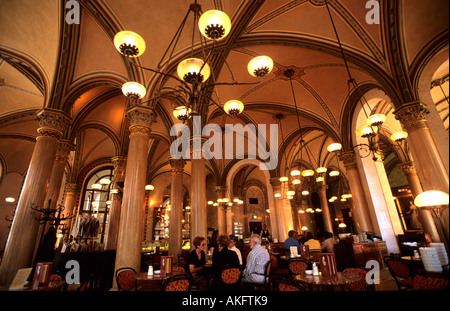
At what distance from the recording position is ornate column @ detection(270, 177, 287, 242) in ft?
37.5

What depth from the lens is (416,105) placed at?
211 inches

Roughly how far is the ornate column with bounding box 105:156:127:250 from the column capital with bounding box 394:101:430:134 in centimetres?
971

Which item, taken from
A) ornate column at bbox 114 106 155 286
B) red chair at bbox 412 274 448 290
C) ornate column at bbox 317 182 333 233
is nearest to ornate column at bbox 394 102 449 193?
red chair at bbox 412 274 448 290

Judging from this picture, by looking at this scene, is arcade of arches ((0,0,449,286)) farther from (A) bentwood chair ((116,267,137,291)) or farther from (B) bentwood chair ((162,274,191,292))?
(B) bentwood chair ((162,274,191,292))

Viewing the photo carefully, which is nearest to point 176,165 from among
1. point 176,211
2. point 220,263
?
point 176,211

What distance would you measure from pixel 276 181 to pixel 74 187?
1142cm

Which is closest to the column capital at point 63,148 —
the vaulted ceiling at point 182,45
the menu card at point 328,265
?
the vaulted ceiling at point 182,45

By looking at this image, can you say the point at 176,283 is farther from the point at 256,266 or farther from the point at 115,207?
the point at 115,207

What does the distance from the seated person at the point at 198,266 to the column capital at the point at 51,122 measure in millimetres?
4866

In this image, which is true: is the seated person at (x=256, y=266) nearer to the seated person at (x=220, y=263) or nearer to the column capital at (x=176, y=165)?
the seated person at (x=220, y=263)

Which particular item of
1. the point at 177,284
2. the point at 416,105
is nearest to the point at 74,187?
the point at 177,284

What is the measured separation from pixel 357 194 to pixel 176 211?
6943mm
